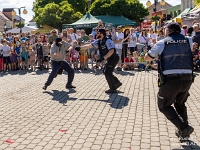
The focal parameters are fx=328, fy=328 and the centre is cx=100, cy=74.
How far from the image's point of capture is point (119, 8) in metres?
44.5

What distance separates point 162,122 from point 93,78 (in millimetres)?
6623

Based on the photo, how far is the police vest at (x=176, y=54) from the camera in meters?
4.89

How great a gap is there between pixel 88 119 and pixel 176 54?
2581 mm

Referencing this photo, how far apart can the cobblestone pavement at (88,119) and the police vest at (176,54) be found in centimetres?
122

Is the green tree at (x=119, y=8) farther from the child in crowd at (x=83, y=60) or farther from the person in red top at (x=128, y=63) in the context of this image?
the person in red top at (x=128, y=63)

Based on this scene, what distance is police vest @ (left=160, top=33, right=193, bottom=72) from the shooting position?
4.89 metres

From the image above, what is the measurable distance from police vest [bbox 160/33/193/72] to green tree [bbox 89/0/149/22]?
39.0 m

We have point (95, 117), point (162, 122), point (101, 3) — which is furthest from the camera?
point (101, 3)

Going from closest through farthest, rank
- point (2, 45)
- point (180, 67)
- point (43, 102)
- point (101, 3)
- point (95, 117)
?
1. point (180, 67)
2. point (95, 117)
3. point (43, 102)
4. point (2, 45)
5. point (101, 3)

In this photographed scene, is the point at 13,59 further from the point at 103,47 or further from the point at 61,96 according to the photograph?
the point at 103,47

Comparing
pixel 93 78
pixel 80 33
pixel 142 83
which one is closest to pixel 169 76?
pixel 142 83

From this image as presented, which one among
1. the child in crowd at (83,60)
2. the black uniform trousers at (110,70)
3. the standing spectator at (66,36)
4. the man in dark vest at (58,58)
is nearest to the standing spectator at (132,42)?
the child in crowd at (83,60)

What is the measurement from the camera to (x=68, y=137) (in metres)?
5.57

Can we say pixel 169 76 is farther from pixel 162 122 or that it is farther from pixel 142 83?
pixel 142 83
